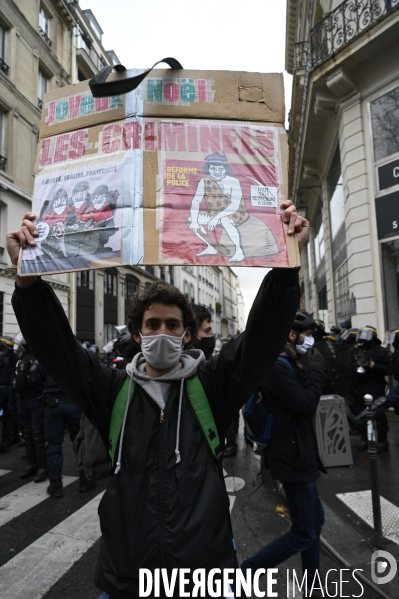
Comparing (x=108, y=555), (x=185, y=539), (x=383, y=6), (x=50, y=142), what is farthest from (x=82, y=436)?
(x=383, y=6)

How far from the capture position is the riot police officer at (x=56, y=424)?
5406mm

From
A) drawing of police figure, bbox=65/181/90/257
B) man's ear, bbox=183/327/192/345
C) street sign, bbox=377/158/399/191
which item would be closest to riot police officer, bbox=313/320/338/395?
street sign, bbox=377/158/399/191

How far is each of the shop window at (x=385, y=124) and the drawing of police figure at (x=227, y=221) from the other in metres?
9.24

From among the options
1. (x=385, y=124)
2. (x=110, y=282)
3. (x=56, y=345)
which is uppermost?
(x=385, y=124)

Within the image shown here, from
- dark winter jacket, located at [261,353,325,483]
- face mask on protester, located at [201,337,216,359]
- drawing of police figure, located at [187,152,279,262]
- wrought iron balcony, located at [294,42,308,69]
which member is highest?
wrought iron balcony, located at [294,42,308,69]

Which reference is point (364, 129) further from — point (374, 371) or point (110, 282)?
point (110, 282)

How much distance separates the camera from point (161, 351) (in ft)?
6.15

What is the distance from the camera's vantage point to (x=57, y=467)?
5.41 m

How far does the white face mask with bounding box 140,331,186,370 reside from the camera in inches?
73.6

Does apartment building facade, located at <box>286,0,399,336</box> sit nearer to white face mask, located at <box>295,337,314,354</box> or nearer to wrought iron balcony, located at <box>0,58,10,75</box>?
white face mask, located at <box>295,337,314,354</box>

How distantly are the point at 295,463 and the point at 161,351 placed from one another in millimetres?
1511

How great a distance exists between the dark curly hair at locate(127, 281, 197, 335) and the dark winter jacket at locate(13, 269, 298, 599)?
323mm

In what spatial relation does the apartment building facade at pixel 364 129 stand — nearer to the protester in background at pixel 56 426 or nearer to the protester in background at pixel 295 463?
the protester in background at pixel 56 426

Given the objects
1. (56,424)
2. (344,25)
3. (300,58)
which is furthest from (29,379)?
(300,58)
